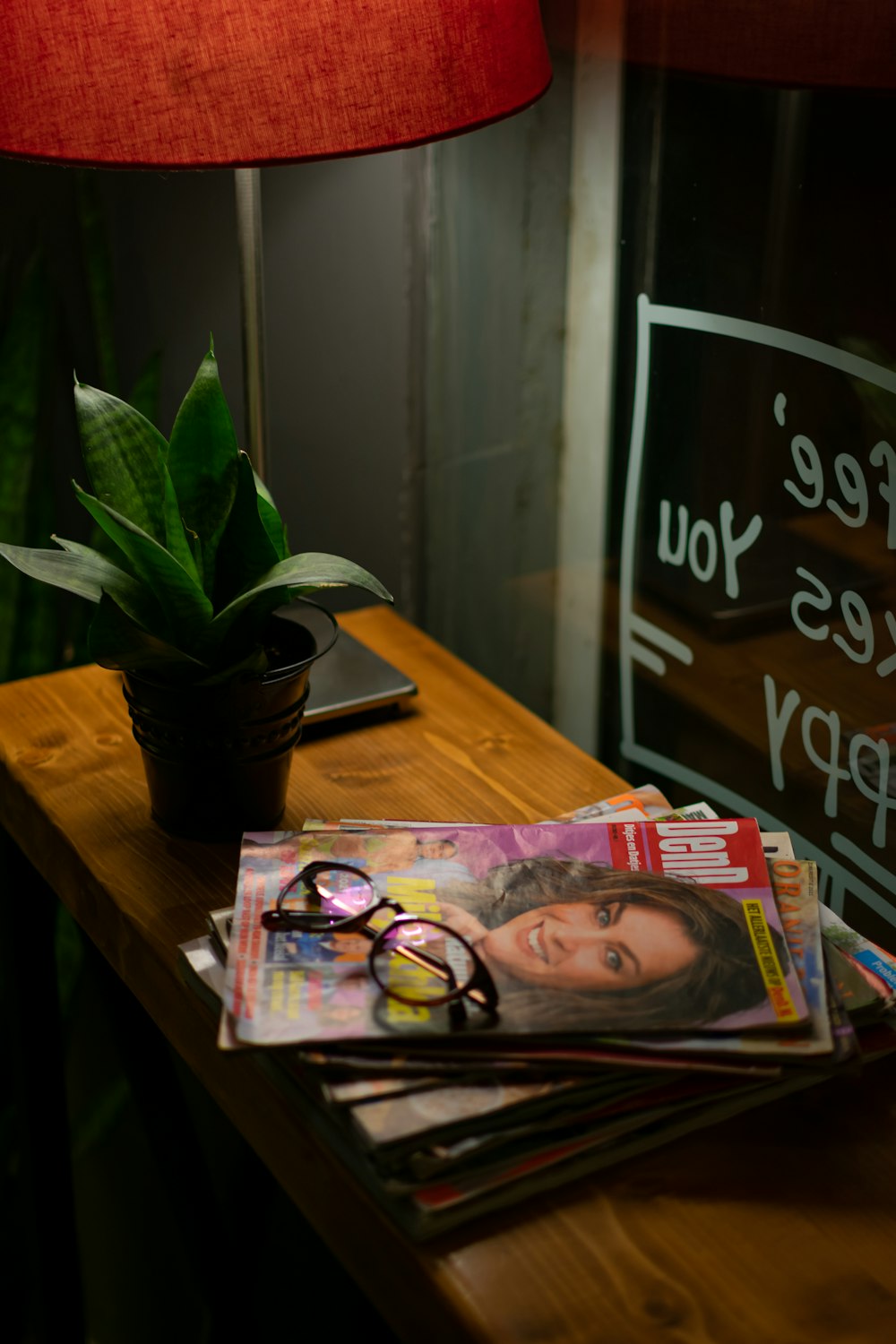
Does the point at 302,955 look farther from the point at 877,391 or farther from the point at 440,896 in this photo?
the point at 877,391

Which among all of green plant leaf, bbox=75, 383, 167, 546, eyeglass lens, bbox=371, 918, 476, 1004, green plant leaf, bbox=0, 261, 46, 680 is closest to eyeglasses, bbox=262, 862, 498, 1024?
→ eyeglass lens, bbox=371, 918, 476, 1004

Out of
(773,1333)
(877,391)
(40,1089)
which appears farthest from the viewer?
(40,1089)

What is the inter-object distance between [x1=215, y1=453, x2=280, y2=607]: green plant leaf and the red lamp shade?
0.62ft

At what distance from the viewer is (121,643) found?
81 centimetres

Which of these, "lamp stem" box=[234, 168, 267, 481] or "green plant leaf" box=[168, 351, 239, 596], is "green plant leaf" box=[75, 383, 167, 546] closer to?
"green plant leaf" box=[168, 351, 239, 596]

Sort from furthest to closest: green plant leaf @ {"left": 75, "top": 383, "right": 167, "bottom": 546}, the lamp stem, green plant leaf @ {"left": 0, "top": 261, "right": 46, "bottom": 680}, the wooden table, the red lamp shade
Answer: green plant leaf @ {"left": 0, "top": 261, "right": 46, "bottom": 680}
the lamp stem
green plant leaf @ {"left": 75, "top": 383, "right": 167, "bottom": 546}
the red lamp shade
the wooden table

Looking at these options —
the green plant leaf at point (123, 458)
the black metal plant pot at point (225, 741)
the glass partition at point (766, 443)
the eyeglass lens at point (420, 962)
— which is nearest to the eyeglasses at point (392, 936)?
the eyeglass lens at point (420, 962)

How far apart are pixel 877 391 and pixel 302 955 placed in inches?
20.5

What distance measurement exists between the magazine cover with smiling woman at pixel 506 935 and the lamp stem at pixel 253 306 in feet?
1.33

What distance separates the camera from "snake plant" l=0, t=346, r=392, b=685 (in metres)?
0.80

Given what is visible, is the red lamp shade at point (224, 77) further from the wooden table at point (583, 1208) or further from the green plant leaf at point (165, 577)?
the wooden table at point (583, 1208)

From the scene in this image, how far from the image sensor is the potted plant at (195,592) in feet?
2.66

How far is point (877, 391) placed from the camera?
2.89 feet

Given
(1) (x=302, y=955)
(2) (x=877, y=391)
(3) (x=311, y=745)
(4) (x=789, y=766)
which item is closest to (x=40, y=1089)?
(3) (x=311, y=745)
